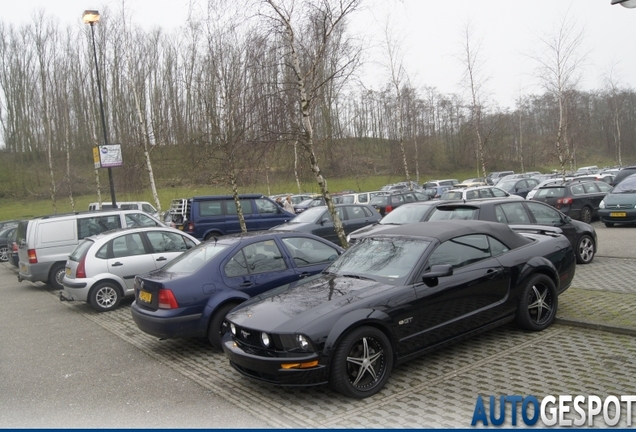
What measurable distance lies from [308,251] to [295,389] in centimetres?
291

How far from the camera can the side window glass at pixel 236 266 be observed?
7.37 m

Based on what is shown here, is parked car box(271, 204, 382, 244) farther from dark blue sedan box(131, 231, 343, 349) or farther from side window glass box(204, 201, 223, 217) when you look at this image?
dark blue sedan box(131, 231, 343, 349)

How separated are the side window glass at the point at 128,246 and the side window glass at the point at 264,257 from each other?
169 inches

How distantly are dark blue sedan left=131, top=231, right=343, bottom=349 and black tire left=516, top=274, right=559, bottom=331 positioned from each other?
2870 mm

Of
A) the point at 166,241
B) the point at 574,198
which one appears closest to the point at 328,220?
the point at 166,241

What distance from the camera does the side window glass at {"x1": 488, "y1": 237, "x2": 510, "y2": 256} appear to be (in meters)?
6.67

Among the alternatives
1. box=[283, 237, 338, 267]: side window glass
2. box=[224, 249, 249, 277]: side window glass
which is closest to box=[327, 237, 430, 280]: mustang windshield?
box=[283, 237, 338, 267]: side window glass

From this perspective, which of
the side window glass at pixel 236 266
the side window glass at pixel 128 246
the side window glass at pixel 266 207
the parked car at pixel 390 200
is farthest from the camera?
the parked car at pixel 390 200

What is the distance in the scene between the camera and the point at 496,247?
6730mm

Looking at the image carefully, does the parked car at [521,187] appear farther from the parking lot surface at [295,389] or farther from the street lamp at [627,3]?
the street lamp at [627,3]

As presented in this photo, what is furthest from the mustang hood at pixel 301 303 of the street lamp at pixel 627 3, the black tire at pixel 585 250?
the black tire at pixel 585 250

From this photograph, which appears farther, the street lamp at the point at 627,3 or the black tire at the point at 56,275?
the black tire at the point at 56,275

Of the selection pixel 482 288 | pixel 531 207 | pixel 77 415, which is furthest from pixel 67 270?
pixel 531 207

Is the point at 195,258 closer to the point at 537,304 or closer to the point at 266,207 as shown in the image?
the point at 537,304
